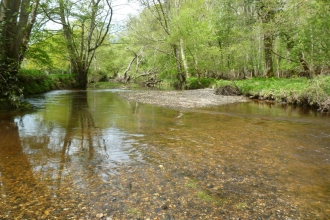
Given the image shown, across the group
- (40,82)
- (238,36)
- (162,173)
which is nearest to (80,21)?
(40,82)

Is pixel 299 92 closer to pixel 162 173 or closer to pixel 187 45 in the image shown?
pixel 162 173

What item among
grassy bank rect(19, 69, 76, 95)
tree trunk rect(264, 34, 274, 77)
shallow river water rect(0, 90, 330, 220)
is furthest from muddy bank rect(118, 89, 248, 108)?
grassy bank rect(19, 69, 76, 95)

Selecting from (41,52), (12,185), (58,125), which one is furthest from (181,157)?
(41,52)

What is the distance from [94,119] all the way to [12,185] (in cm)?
476

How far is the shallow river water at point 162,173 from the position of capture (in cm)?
255

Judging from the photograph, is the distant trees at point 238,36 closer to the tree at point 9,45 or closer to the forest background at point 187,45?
the forest background at point 187,45

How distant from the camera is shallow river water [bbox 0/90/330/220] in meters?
2.55

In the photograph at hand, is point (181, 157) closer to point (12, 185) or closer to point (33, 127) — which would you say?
point (12, 185)

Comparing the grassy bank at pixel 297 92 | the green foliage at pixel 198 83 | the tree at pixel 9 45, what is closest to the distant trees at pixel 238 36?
the green foliage at pixel 198 83

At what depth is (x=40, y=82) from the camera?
709 inches

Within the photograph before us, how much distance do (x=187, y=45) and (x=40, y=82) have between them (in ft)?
40.9

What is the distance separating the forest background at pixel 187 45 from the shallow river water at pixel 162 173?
15.7 ft

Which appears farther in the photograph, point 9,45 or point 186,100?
point 186,100

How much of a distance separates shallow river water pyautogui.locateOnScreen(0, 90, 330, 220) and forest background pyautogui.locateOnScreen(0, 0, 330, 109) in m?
4.78
